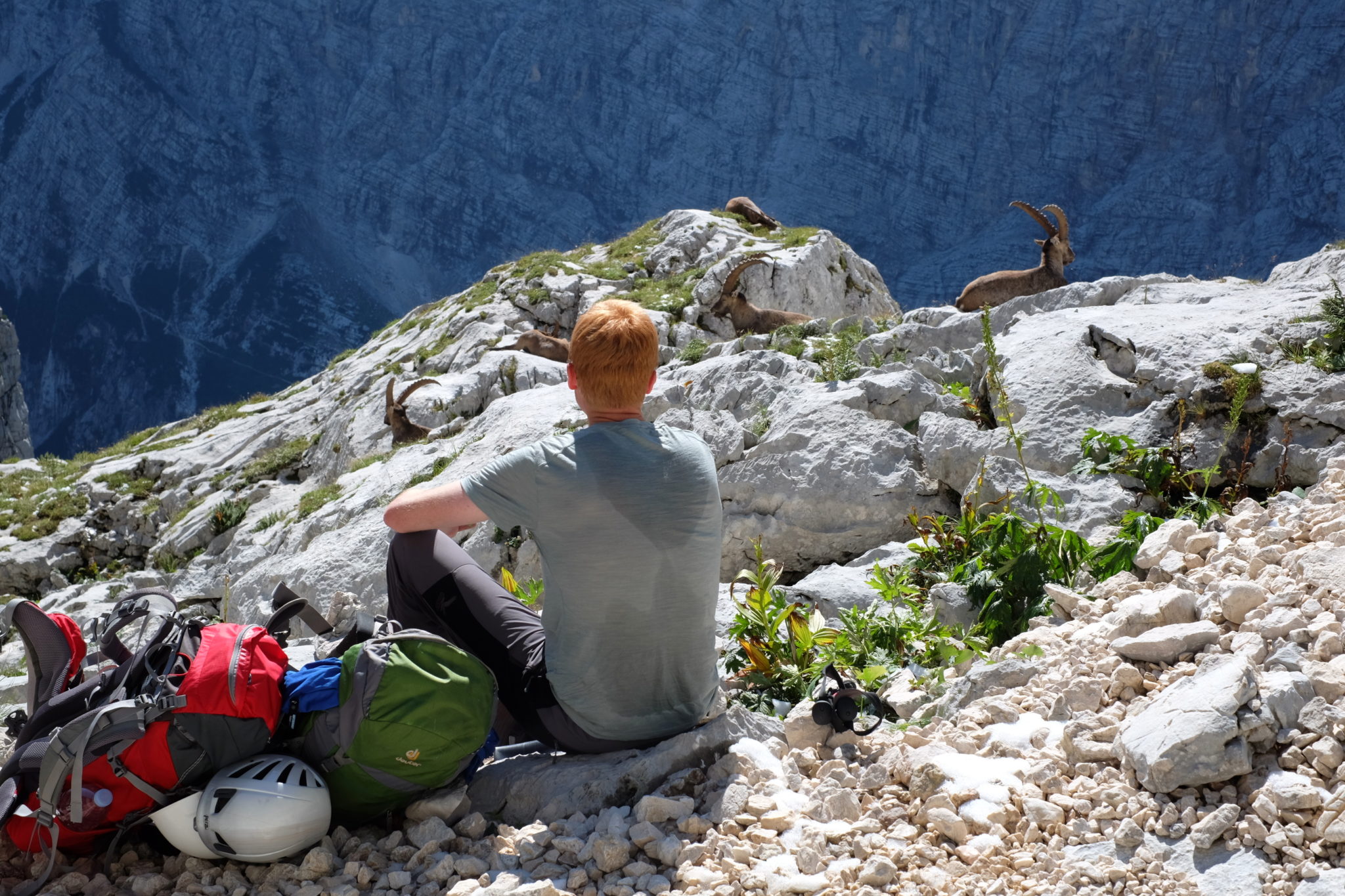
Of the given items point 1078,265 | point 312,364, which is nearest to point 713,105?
point 1078,265

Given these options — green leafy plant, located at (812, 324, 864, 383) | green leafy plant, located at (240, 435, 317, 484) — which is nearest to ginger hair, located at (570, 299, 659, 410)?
green leafy plant, located at (812, 324, 864, 383)

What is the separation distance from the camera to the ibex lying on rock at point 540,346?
16.5 m

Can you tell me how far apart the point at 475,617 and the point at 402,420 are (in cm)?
1011

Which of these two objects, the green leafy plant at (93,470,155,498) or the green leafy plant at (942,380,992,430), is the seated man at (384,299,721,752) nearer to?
the green leafy plant at (942,380,992,430)

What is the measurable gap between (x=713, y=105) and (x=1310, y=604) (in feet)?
287

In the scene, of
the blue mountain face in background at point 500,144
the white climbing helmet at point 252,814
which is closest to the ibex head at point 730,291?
the white climbing helmet at point 252,814

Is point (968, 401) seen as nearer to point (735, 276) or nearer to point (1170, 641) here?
point (1170, 641)

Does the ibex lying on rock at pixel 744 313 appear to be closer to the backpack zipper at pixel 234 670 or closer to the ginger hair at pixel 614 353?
the ginger hair at pixel 614 353

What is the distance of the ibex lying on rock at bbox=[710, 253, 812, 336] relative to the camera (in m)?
16.5

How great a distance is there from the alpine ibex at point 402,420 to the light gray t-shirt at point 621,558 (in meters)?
9.82

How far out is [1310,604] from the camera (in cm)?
370

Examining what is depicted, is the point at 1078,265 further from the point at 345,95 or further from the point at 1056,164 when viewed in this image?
the point at 345,95

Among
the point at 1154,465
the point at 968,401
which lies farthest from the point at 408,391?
the point at 1154,465

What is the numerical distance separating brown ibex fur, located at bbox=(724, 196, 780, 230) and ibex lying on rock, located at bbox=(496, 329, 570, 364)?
7829 mm
